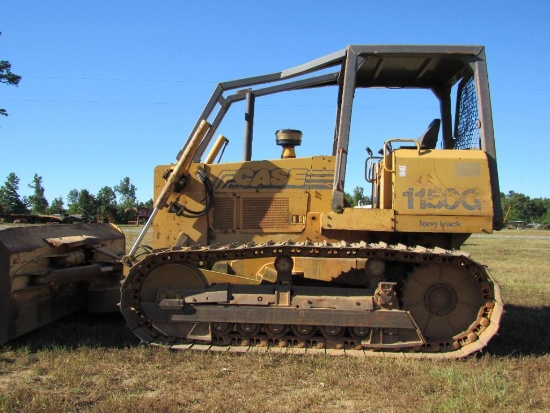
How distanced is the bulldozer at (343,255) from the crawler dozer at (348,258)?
0.01 metres

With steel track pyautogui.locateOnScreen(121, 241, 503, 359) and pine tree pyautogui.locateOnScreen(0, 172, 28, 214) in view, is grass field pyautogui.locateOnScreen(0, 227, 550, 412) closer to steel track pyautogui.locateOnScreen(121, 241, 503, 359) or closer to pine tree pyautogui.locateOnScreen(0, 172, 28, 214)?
steel track pyautogui.locateOnScreen(121, 241, 503, 359)

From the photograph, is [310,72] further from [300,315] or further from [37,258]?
[37,258]

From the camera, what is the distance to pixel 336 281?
6613 mm

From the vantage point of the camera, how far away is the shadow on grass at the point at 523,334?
6.22m

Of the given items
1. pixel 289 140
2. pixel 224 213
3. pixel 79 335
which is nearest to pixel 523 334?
pixel 289 140

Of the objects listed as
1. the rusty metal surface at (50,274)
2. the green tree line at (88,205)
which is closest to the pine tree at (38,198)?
the green tree line at (88,205)

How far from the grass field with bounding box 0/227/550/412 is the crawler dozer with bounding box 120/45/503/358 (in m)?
0.39

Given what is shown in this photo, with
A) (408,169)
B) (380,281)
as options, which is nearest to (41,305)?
(380,281)

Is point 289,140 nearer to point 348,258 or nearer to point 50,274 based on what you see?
point 348,258

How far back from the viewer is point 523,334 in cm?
700

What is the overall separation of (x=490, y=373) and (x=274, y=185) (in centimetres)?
333

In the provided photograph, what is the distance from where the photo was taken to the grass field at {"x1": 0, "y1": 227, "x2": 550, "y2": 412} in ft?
14.4

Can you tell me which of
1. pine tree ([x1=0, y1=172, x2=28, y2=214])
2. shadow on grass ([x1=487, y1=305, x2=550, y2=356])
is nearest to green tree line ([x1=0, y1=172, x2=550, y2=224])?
pine tree ([x1=0, y1=172, x2=28, y2=214])

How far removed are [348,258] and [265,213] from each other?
4.11 ft
